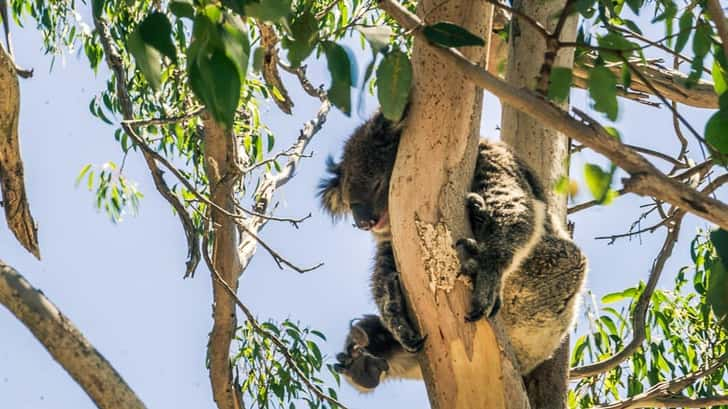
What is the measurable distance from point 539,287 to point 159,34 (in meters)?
2.51

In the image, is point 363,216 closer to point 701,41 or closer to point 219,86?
point 701,41

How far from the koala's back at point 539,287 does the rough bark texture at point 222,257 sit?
959mm

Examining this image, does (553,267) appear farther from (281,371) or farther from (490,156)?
(281,371)

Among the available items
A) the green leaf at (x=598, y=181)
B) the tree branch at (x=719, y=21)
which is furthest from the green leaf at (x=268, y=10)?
the tree branch at (x=719, y=21)

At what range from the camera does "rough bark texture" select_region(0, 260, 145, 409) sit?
7.35 ft

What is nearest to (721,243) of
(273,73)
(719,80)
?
(719,80)

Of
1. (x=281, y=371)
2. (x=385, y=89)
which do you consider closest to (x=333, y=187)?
(x=281, y=371)

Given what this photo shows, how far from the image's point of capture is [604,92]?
197 cm

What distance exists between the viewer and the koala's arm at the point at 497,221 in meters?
3.05

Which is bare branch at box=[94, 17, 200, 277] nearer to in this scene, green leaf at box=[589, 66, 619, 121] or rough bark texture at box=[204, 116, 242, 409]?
rough bark texture at box=[204, 116, 242, 409]

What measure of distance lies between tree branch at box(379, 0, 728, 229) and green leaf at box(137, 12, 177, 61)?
0.72 m

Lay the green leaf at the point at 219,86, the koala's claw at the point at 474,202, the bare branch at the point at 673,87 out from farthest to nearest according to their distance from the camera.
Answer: the bare branch at the point at 673,87
the koala's claw at the point at 474,202
the green leaf at the point at 219,86

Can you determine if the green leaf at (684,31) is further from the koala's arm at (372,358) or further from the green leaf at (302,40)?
the koala's arm at (372,358)

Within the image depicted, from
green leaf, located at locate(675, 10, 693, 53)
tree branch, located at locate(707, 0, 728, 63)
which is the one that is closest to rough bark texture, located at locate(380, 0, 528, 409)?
green leaf, located at locate(675, 10, 693, 53)
